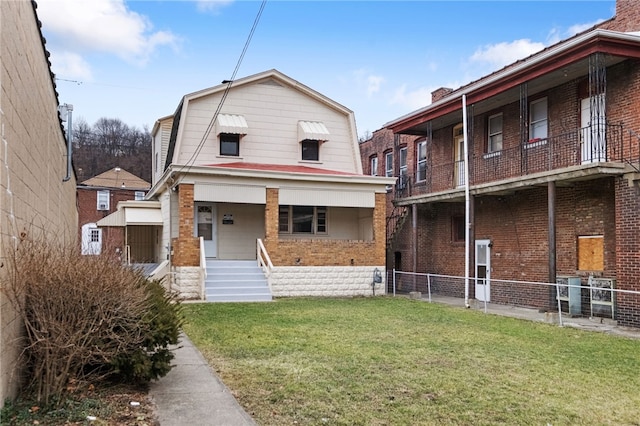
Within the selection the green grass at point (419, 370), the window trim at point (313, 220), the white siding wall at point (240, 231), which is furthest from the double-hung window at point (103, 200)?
the green grass at point (419, 370)

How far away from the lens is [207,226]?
64.7 feet

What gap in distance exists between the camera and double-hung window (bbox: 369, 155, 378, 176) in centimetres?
2755

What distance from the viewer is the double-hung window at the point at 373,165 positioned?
90.4 ft

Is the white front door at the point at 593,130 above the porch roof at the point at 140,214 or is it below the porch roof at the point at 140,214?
above

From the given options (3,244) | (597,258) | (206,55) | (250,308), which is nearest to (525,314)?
(597,258)

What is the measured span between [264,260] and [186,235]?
280 cm

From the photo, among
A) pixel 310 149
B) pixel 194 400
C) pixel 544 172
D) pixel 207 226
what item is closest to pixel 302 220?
pixel 310 149

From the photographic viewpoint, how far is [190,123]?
19.9m

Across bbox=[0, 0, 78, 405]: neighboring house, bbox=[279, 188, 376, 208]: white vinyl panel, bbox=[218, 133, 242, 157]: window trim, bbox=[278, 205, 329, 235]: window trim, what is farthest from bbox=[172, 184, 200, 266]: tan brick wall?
bbox=[0, 0, 78, 405]: neighboring house

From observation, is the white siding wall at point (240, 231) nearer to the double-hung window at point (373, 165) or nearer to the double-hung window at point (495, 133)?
the double-hung window at point (495, 133)

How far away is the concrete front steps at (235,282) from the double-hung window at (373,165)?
11035 mm

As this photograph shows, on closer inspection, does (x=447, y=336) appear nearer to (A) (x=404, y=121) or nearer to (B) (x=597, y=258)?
(B) (x=597, y=258)

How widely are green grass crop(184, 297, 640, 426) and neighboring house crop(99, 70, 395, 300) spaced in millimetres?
5416

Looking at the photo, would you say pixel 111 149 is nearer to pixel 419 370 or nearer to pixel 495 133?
pixel 495 133
